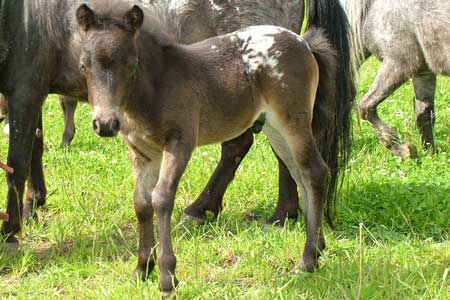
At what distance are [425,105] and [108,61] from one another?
4550 mm

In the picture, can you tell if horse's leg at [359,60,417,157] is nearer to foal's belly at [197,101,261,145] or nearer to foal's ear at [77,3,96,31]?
foal's belly at [197,101,261,145]

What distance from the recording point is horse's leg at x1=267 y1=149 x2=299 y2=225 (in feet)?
19.3

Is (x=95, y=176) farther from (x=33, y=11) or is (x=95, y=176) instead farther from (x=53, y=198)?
(x=33, y=11)

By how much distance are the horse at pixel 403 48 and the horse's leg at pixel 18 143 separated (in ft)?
11.1

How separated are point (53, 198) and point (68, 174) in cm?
53

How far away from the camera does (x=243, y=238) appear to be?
17.8ft

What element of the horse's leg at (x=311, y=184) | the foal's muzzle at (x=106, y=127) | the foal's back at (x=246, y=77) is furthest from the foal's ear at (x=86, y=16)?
the horse's leg at (x=311, y=184)

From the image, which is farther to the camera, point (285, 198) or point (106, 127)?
point (285, 198)

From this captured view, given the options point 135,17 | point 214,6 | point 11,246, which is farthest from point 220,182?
point 135,17

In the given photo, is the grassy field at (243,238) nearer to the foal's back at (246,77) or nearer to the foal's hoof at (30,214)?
the foal's hoof at (30,214)

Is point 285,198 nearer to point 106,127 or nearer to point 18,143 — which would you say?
point 18,143

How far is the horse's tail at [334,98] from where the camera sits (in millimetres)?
5355

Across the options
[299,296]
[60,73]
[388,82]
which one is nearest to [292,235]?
[299,296]

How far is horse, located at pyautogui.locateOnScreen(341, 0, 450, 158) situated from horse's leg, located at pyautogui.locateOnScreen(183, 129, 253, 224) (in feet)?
6.16
